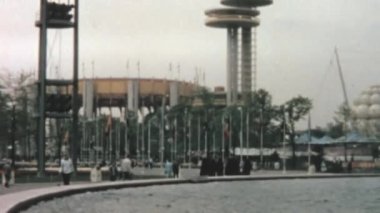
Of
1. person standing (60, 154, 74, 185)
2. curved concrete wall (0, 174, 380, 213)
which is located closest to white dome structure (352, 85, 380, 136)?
curved concrete wall (0, 174, 380, 213)

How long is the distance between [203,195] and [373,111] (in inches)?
5850

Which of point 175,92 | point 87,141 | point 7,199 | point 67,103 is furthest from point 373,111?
point 7,199

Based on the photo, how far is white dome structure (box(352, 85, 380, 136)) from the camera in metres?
178

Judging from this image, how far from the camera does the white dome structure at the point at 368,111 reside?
178375 mm

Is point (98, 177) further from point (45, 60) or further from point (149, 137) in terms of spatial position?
point (149, 137)

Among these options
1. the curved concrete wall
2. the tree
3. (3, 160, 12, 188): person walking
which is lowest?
the curved concrete wall

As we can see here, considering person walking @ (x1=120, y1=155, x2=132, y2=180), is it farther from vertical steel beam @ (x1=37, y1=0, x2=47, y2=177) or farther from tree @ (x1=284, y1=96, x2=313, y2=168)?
tree @ (x1=284, y1=96, x2=313, y2=168)

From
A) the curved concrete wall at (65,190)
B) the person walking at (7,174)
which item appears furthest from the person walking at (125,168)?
the person walking at (7,174)

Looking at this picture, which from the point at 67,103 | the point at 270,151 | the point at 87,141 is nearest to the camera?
the point at 67,103

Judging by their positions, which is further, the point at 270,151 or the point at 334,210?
the point at 270,151

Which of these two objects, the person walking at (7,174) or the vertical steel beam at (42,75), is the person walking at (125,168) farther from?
the person walking at (7,174)

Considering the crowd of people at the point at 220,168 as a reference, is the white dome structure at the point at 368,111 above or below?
above

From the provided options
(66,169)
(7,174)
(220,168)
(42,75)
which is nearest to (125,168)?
(42,75)

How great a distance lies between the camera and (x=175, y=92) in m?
184
